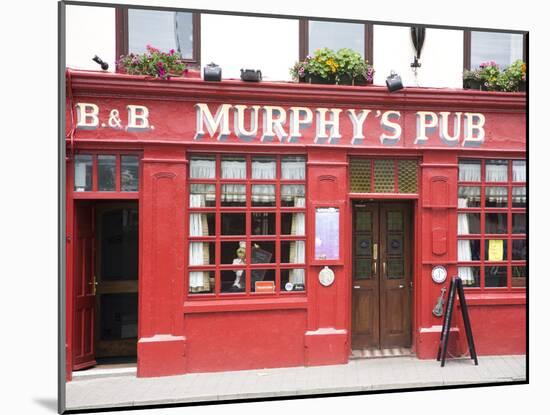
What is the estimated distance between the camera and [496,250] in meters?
6.82

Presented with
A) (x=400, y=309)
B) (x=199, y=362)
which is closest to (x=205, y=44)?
(x=199, y=362)

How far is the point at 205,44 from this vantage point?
20.0ft

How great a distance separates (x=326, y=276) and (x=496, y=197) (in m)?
2.62

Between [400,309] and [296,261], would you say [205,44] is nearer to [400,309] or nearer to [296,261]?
[296,261]

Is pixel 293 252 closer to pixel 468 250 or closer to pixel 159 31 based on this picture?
pixel 468 250

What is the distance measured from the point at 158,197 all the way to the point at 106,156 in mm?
789

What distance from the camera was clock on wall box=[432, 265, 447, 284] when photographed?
6.61 m

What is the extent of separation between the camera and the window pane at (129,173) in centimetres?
605

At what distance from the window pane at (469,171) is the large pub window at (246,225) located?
85.2 inches

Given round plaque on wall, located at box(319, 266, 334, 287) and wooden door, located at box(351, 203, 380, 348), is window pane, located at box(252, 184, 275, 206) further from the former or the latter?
wooden door, located at box(351, 203, 380, 348)

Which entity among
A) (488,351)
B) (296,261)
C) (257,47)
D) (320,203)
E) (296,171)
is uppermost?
(257,47)

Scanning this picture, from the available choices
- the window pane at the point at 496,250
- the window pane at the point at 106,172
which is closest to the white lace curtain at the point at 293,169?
the window pane at the point at 106,172

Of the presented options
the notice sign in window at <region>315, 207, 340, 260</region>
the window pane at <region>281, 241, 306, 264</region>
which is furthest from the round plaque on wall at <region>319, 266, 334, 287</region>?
the window pane at <region>281, 241, 306, 264</region>

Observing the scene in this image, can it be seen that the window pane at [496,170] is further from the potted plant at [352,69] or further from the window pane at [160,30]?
the window pane at [160,30]
